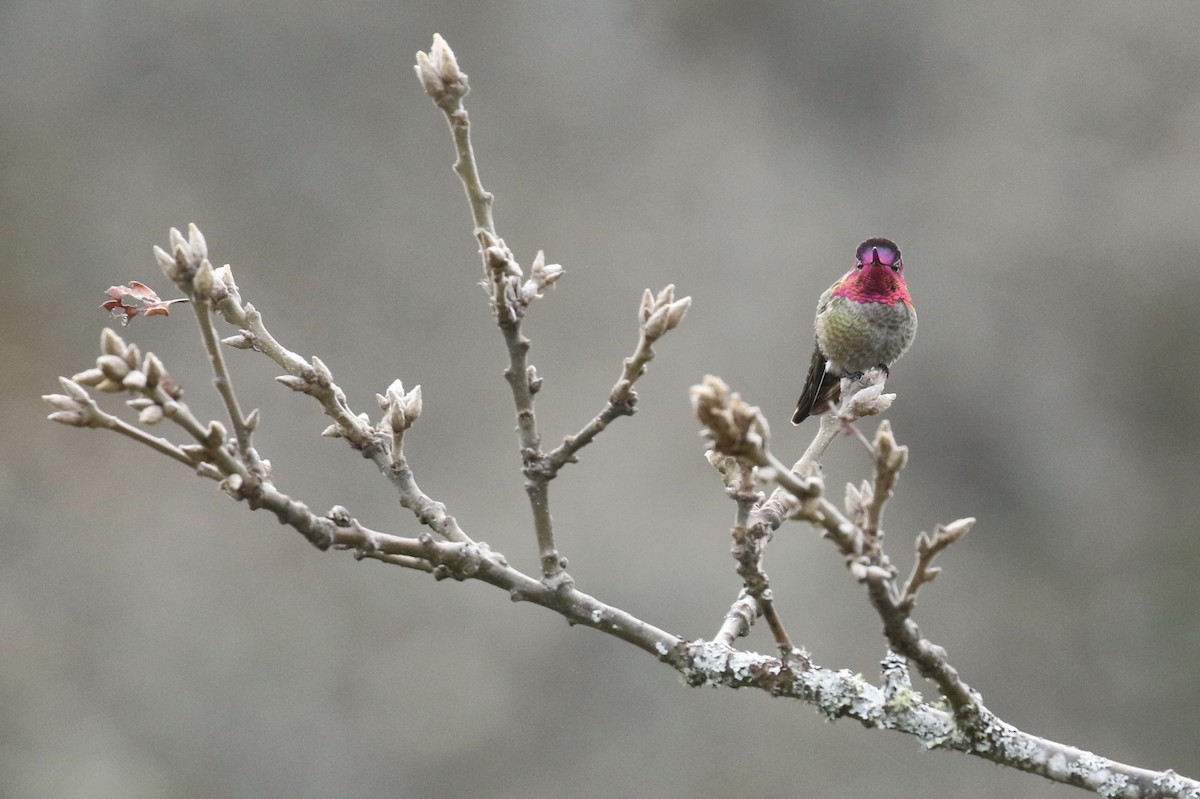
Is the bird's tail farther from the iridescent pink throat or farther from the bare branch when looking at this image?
the bare branch

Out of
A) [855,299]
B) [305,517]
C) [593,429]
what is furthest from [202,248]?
[855,299]

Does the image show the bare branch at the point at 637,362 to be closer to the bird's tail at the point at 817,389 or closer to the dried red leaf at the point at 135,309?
the dried red leaf at the point at 135,309

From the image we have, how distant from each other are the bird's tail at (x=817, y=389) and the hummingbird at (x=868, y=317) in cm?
4

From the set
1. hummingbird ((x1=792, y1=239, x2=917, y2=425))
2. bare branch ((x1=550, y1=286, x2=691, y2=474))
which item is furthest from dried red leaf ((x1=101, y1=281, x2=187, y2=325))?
hummingbird ((x1=792, y1=239, x2=917, y2=425))

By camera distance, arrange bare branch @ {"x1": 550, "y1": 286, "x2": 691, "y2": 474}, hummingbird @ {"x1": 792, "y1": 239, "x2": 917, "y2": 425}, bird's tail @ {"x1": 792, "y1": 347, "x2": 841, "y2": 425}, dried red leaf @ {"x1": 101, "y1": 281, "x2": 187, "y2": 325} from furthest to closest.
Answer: bird's tail @ {"x1": 792, "y1": 347, "x2": 841, "y2": 425} < hummingbird @ {"x1": 792, "y1": 239, "x2": 917, "y2": 425} < dried red leaf @ {"x1": 101, "y1": 281, "x2": 187, "y2": 325} < bare branch @ {"x1": 550, "y1": 286, "x2": 691, "y2": 474}

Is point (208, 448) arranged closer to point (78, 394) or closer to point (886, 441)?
point (78, 394)

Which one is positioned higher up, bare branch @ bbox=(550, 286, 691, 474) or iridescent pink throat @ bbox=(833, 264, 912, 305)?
iridescent pink throat @ bbox=(833, 264, 912, 305)

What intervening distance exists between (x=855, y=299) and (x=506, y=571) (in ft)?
3.45

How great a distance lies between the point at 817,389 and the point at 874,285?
0.84ft

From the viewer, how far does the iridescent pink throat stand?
212 cm

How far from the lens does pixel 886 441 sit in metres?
1.13

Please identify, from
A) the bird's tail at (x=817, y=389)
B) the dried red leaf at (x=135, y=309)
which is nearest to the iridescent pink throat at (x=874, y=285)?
the bird's tail at (x=817, y=389)

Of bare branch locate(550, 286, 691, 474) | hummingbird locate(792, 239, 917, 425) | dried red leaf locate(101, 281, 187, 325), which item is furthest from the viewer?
hummingbird locate(792, 239, 917, 425)

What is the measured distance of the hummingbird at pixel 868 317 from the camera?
210 cm
